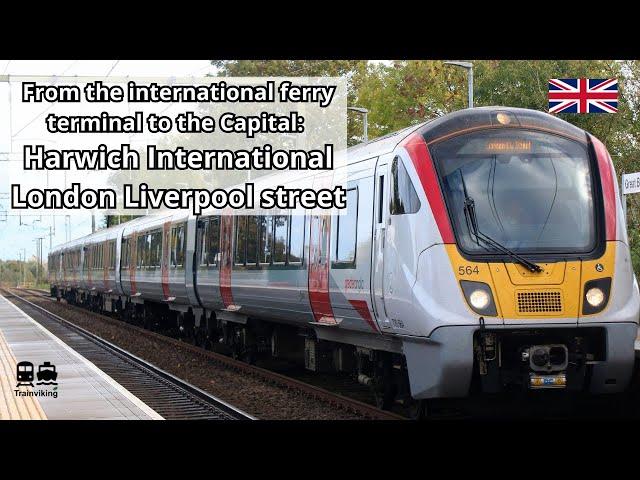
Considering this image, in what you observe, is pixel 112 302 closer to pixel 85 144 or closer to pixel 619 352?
pixel 85 144

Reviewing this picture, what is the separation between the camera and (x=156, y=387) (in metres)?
17.3

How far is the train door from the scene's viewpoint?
38.4ft

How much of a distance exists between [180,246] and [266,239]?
784 centimetres

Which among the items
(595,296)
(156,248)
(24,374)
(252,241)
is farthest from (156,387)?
(156,248)

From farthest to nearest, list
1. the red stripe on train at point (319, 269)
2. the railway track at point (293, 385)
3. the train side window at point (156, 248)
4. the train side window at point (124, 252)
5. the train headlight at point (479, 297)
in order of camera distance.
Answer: the train side window at point (124, 252) → the train side window at point (156, 248) → the red stripe on train at point (319, 269) → the railway track at point (293, 385) → the train headlight at point (479, 297)

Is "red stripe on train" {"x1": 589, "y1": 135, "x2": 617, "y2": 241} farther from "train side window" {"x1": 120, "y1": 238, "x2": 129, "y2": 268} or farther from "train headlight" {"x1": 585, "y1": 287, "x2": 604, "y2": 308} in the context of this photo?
"train side window" {"x1": 120, "y1": 238, "x2": 129, "y2": 268}

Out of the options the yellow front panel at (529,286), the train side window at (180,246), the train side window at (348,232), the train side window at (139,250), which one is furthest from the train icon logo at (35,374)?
the train side window at (139,250)

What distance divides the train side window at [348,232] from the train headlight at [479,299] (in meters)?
2.64

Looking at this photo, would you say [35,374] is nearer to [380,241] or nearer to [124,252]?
[380,241]

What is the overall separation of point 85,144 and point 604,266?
29.3 ft

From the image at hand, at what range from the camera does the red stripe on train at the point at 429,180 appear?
10.6 meters

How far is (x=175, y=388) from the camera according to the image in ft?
55.8

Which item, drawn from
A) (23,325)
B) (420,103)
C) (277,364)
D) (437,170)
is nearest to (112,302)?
(23,325)

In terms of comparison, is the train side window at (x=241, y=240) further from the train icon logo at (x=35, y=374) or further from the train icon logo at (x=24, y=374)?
the train icon logo at (x=24, y=374)
